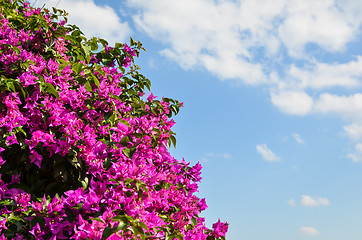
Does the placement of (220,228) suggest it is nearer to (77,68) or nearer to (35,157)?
(35,157)

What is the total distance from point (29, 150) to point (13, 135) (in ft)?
0.74

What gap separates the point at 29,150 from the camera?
3619 mm

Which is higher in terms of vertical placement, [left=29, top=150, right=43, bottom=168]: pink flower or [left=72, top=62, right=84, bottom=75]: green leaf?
[left=72, top=62, right=84, bottom=75]: green leaf

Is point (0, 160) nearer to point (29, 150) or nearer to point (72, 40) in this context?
A: point (29, 150)

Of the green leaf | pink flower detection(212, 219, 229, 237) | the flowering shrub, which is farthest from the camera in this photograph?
pink flower detection(212, 219, 229, 237)

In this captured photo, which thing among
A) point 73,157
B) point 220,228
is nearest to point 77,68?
point 73,157

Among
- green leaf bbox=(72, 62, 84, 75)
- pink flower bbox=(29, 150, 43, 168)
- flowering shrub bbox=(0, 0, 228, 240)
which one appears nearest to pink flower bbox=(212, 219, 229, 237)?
flowering shrub bbox=(0, 0, 228, 240)

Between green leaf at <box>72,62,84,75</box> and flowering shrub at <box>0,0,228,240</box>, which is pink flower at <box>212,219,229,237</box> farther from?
green leaf at <box>72,62,84,75</box>

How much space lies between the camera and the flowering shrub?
314 cm

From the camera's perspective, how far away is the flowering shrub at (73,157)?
314cm

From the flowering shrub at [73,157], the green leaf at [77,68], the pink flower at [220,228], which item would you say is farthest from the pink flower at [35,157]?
the pink flower at [220,228]

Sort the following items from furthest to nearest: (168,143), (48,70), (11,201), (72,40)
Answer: (72,40), (168,143), (48,70), (11,201)

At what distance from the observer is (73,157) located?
137 inches

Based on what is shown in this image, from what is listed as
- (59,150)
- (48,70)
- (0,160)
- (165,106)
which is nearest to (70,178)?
(59,150)
